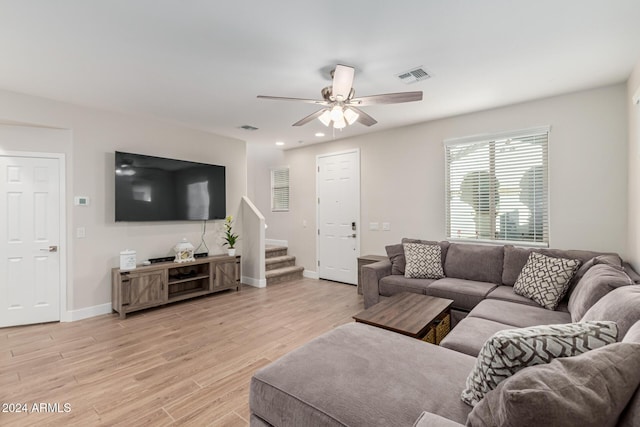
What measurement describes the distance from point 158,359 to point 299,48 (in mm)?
2969

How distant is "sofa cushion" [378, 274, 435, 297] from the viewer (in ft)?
11.3

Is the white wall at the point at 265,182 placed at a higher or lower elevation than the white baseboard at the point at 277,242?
higher

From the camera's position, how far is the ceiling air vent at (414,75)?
279 centimetres

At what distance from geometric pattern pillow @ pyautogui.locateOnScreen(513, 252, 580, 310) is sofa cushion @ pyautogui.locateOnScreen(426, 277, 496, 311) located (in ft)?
1.08

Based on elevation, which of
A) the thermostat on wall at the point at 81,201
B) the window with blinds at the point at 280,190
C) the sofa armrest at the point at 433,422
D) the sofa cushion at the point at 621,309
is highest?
the window with blinds at the point at 280,190

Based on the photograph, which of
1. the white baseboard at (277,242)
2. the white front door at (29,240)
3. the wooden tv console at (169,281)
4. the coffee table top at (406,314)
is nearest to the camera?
the coffee table top at (406,314)

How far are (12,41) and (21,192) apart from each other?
1.95 m

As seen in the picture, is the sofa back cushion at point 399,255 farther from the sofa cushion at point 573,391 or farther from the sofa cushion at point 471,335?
the sofa cushion at point 573,391

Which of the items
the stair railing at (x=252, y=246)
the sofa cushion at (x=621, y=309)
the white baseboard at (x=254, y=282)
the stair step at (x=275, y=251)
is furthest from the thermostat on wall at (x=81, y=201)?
the sofa cushion at (x=621, y=309)

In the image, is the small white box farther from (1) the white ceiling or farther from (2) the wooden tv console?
(1) the white ceiling

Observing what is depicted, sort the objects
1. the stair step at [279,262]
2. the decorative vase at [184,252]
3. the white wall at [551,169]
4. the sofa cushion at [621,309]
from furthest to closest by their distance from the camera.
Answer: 1. the stair step at [279,262]
2. the decorative vase at [184,252]
3. the white wall at [551,169]
4. the sofa cushion at [621,309]

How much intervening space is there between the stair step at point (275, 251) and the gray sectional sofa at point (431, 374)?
409 cm

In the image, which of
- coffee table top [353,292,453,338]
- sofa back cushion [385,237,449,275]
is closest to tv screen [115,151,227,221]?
sofa back cushion [385,237,449,275]

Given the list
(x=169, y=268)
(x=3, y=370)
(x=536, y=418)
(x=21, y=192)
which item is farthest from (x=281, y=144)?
(x=536, y=418)
